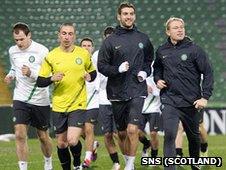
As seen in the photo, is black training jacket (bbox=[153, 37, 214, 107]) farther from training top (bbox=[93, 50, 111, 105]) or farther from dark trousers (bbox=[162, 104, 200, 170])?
training top (bbox=[93, 50, 111, 105])

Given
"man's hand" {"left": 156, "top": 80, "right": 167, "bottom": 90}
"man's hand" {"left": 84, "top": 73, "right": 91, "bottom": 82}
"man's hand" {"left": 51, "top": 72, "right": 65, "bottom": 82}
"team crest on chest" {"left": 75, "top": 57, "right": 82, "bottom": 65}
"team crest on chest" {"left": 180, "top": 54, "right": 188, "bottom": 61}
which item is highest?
"team crest on chest" {"left": 180, "top": 54, "right": 188, "bottom": 61}

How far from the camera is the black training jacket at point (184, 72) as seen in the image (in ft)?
34.0

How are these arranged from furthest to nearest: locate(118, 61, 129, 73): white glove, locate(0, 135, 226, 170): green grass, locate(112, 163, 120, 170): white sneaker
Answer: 1. locate(0, 135, 226, 170): green grass
2. locate(112, 163, 120, 170): white sneaker
3. locate(118, 61, 129, 73): white glove

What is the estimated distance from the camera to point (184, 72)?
408 inches

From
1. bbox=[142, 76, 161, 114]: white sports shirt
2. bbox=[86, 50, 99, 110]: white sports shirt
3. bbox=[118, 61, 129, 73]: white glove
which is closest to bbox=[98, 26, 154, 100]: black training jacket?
bbox=[118, 61, 129, 73]: white glove

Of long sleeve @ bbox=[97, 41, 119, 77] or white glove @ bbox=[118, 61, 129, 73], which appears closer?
white glove @ bbox=[118, 61, 129, 73]

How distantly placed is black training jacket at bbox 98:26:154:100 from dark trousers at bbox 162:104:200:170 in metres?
0.57

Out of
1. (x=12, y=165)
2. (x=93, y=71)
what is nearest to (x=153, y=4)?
(x=12, y=165)

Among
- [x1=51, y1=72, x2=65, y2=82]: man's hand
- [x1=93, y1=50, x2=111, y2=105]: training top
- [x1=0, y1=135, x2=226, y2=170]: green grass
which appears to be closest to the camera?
[x1=51, y1=72, x2=65, y2=82]: man's hand

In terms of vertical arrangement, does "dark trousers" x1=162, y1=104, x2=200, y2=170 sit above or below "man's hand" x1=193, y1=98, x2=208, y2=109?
below

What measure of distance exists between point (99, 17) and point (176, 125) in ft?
44.1

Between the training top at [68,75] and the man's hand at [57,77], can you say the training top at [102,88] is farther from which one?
the man's hand at [57,77]

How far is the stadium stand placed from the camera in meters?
23.4

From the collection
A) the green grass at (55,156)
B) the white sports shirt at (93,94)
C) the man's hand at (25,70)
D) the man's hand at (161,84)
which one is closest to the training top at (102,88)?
the white sports shirt at (93,94)
